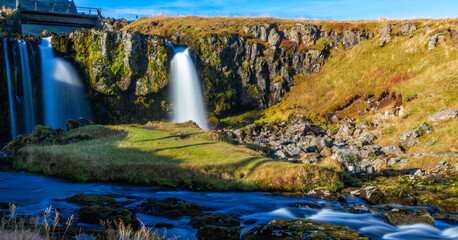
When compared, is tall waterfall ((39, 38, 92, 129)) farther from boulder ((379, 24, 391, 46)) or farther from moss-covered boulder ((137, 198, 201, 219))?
boulder ((379, 24, 391, 46))

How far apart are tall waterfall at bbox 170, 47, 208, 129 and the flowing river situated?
4070 centimetres

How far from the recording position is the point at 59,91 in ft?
158

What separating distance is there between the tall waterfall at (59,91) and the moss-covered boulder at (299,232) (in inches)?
1769

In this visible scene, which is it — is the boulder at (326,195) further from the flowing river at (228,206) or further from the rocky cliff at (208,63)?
the rocky cliff at (208,63)

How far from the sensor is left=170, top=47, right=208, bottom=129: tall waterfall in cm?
5762

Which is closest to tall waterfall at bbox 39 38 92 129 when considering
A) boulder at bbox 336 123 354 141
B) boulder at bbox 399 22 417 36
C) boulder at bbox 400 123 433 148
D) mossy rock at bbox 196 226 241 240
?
boulder at bbox 336 123 354 141

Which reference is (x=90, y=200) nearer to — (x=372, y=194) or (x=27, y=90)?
(x=372, y=194)

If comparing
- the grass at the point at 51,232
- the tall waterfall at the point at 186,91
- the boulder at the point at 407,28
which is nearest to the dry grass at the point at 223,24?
the boulder at the point at 407,28

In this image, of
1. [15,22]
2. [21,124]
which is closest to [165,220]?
[21,124]

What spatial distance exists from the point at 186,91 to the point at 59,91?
21.0 metres

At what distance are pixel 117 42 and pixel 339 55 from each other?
4238cm

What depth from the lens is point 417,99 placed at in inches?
1364

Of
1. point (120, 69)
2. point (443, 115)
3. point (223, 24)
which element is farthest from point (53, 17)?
point (443, 115)

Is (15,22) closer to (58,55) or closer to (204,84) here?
(58,55)
